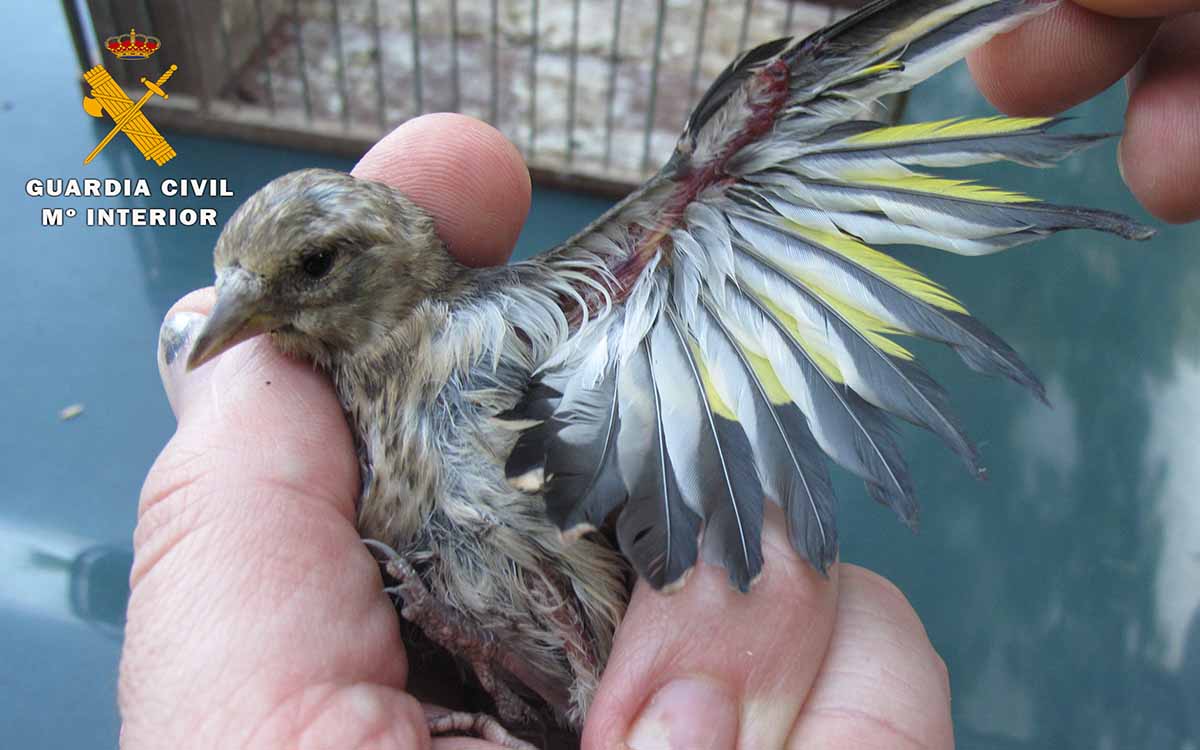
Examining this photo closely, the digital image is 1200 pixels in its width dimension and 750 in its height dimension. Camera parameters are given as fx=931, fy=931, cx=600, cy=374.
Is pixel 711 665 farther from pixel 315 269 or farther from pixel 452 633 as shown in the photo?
pixel 315 269

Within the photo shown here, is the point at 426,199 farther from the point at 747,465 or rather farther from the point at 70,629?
the point at 70,629

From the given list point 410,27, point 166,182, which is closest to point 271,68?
point 410,27

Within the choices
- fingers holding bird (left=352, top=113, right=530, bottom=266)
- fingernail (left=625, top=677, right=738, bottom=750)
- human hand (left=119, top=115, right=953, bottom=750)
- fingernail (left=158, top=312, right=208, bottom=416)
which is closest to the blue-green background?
fingernail (left=158, top=312, right=208, bottom=416)

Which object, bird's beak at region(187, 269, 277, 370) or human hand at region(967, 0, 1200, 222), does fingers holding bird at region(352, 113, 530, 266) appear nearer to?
bird's beak at region(187, 269, 277, 370)

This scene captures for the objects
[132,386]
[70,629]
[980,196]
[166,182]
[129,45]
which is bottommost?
[70,629]

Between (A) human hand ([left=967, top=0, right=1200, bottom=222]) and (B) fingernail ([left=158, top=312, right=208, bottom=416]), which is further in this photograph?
(B) fingernail ([left=158, top=312, right=208, bottom=416])

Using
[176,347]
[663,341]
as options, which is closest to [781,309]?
[663,341]
